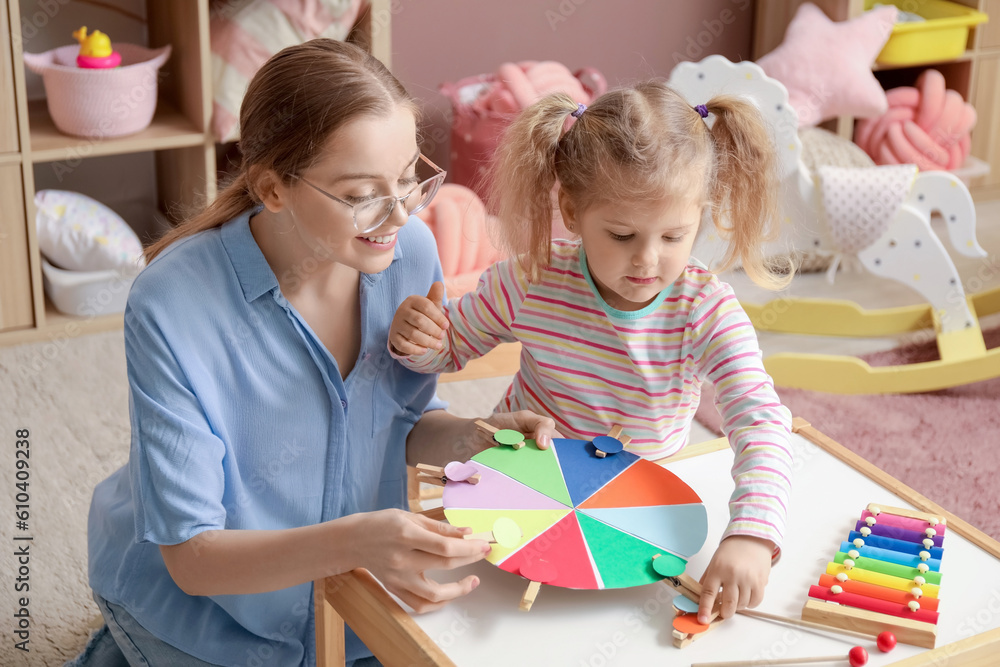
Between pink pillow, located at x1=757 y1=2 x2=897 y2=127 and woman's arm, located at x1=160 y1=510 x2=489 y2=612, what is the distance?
2152 mm

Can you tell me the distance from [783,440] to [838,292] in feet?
6.04

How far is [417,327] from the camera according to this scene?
116 cm

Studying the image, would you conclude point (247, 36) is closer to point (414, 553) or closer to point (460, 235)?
point (460, 235)

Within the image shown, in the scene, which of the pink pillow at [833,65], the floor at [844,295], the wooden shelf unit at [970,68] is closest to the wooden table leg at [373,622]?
the floor at [844,295]

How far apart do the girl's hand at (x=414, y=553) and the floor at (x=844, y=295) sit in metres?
1.19

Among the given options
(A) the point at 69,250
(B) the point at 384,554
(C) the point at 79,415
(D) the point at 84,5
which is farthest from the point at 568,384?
(D) the point at 84,5

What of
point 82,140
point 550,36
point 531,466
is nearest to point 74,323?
point 82,140

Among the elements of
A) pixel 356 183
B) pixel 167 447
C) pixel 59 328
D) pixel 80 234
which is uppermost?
pixel 356 183

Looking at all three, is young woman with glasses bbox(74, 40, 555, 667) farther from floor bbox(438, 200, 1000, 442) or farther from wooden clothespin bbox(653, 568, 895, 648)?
floor bbox(438, 200, 1000, 442)

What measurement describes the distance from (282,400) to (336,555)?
217 millimetres

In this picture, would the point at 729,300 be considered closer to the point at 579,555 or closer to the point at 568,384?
the point at 568,384

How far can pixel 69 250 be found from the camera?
2400 millimetres

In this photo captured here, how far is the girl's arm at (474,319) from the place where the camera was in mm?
1183

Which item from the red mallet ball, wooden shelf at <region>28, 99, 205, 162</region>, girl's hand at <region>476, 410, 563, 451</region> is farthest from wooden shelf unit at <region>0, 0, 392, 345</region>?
the red mallet ball
